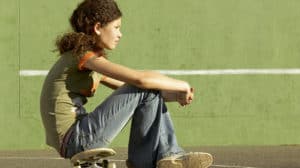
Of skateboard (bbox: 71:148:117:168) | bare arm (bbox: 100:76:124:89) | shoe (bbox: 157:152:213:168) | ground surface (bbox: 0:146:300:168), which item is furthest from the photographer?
ground surface (bbox: 0:146:300:168)

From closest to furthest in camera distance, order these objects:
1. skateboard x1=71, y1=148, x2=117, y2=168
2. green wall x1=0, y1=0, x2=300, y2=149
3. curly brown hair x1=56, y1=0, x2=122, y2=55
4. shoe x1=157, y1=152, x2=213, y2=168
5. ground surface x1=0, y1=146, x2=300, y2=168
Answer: skateboard x1=71, y1=148, x2=117, y2=168 → shoe x1=157, y1=152, x2=213, y2=168 → curly brown hair x1=56, y1=0, x2=122, y2=55 → ground surface x1=0, y1=146, x2=300, y2=168 → green wall x1=0, y1=0, x2=300, y2=149

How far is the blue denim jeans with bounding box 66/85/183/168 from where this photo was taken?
5465mm

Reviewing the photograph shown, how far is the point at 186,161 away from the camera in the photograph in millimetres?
5621

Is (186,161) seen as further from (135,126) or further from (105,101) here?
(105,101)

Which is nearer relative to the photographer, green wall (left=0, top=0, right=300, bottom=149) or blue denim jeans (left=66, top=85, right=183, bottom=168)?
blue denim jeans (left=66, top=85, right=183, bottom=168)

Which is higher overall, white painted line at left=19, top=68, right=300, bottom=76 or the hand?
the hand

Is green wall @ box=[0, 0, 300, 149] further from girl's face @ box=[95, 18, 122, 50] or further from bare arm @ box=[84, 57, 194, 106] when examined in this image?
bare arm @ box=[84, 57, 194, 106]

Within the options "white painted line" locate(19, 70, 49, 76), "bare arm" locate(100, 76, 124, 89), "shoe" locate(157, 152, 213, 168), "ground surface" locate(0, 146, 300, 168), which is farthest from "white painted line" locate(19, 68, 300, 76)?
"shoe" locate(157, 152, 213, 168)

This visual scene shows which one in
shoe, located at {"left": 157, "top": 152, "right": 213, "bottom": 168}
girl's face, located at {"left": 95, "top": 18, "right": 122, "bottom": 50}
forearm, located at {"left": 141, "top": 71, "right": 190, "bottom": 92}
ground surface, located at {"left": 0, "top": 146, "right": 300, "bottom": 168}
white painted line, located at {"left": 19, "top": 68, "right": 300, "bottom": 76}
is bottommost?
ground surface, located at {"left": 0, "top": 146, "right": 300, "bottom": 168}

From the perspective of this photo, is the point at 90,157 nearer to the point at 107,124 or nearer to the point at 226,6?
the point at 107,124

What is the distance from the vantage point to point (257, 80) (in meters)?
10.9

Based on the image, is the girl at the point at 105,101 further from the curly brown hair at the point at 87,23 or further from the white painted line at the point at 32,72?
the white painted line at the point at 32,72

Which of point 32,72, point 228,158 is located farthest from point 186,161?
point 32,72

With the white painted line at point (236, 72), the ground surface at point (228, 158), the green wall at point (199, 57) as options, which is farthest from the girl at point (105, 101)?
the white painted line at point (236, 72)
